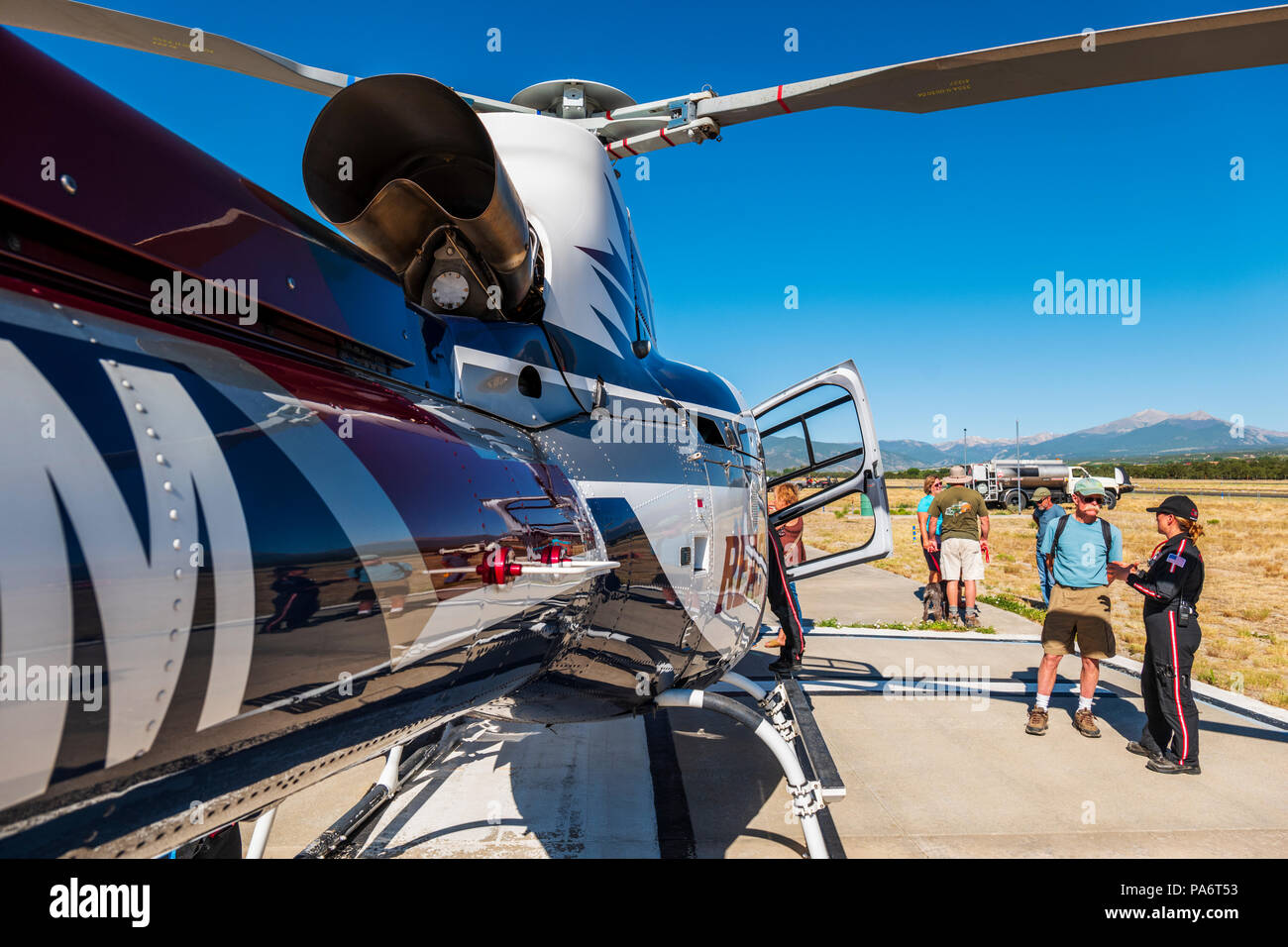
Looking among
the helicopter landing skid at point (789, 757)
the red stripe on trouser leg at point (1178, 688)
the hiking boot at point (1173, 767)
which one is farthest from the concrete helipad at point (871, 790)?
the helicopter landing skid at point (789, 757)

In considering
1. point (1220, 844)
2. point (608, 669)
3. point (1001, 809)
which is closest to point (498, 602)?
point (608, 669)

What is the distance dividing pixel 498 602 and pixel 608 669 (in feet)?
3.91

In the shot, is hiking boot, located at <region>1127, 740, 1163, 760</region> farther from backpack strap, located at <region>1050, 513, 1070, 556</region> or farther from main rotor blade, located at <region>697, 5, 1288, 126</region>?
main rotor blade, located at <region>697, 5, 1288, 126</region>

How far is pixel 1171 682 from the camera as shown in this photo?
4930 millimetres

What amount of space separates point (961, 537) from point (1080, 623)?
386 centimetres

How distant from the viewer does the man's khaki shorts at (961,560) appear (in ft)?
31.1

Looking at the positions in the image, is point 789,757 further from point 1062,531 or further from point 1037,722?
point 1062,531

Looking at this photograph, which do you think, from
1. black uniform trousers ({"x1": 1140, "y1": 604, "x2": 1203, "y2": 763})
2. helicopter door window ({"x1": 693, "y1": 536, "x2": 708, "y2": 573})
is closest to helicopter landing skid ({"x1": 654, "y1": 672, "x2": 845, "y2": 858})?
helicopter door window ({"x1": 693, "y1": 536, "x2": 708, "y2": 573})

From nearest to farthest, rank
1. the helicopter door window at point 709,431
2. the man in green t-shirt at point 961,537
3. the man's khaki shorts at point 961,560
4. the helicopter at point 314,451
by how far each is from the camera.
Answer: the helicopter at point 314,451 < the helicopter door window at point 709,431 < the man in green t-shirt at point 961,537 < the man's khaki shorts at point 961,560

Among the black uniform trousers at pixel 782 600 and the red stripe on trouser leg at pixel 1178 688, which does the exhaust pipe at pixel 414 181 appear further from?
the red stripe on trouser leg at pixel 1178 688

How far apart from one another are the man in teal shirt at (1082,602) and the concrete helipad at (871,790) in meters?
0.30

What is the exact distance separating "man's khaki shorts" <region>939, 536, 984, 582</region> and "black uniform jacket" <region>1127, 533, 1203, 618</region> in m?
4.46

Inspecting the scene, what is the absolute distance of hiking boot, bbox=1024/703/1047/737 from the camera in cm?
575

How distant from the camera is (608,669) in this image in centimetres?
286
